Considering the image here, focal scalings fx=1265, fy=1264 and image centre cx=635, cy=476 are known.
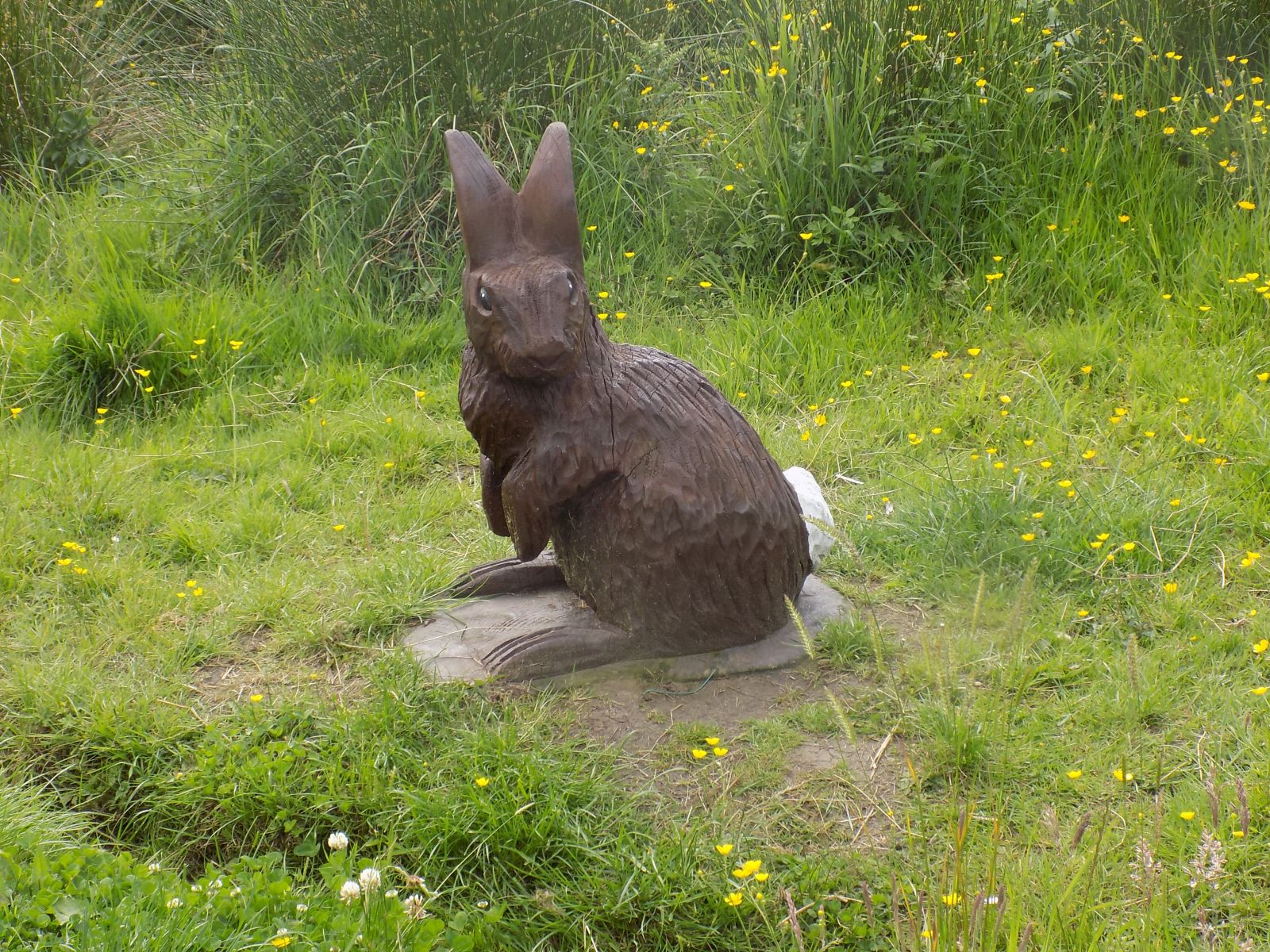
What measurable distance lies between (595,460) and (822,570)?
1137 millimetres

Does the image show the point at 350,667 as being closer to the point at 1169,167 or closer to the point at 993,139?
the point at 993,139

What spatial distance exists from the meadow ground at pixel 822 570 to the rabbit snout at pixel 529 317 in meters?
0.90

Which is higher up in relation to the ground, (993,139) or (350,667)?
(993,139)

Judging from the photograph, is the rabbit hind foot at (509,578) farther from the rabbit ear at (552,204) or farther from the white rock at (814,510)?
the rabbit ear at (552,204)

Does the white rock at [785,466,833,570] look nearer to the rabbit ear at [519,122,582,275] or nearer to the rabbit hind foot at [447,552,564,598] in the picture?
the rabbit hind foot at [447,552,564,598]

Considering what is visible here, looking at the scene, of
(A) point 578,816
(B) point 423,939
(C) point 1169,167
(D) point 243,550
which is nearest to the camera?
(B) point 423,939

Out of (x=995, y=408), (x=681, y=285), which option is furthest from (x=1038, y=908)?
(x=681, y=285)

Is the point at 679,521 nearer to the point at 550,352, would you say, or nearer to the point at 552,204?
the point at 550,352

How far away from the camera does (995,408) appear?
4.75m

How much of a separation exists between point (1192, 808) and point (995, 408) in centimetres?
217

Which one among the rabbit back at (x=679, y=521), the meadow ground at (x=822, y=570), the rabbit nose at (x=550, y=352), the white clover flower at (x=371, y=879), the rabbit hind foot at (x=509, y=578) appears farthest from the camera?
the rabbit hind foot at (x=509, y=578)

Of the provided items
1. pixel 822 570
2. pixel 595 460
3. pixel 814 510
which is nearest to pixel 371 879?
pixel 595 460

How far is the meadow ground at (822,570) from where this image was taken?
261cm

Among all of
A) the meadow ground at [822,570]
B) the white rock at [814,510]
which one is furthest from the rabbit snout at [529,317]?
the white rock at [814,510]
